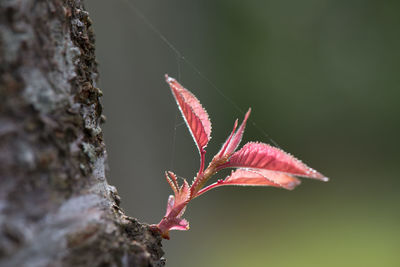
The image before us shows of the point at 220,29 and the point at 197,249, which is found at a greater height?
the point at 220,29

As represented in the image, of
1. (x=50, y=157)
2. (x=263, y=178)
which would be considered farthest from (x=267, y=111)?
(x=50, y=157)

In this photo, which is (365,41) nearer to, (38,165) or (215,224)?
(215,224)

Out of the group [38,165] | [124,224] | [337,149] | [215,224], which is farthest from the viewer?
[337,149]

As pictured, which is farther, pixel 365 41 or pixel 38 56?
pixel 365 41

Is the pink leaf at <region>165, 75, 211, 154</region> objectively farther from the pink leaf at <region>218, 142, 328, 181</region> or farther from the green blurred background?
the green blurred background

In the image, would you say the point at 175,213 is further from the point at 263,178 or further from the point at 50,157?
the point at 50,157

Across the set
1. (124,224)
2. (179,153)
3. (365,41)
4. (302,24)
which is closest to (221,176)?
(179,153)

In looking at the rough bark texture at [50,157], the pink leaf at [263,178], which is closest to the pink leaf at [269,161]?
the pink leaf at [263,178]

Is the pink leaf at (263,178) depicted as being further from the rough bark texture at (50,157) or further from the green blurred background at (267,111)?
the green blurred background at (267,111)
